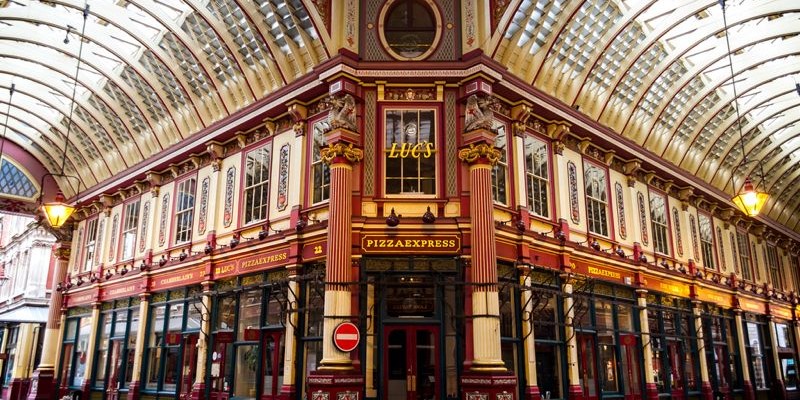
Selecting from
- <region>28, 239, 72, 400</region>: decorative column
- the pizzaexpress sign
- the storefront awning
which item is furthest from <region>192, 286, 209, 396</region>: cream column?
the storefront awning

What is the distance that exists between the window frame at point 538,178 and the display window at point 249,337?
7.35 meters

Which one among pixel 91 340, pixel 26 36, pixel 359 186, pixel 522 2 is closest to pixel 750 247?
pixel 522 2

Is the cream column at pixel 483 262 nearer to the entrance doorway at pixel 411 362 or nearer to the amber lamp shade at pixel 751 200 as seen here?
the entrance doorway at pixel 411 362

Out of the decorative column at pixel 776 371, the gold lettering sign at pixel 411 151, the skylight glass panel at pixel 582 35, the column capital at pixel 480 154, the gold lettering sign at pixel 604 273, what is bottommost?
the decorative column at pixel 776 371

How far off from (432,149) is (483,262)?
3291 millimetres

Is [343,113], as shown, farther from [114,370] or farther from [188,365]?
[114,370]

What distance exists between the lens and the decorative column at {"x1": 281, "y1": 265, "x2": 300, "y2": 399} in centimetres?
1569

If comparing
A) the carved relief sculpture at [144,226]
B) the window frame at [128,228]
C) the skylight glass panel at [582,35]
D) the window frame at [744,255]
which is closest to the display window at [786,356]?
the window frame at [744,255]

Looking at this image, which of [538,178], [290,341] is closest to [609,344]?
[538,178]

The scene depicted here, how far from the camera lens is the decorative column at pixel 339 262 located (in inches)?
546

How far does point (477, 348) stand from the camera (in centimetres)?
1442

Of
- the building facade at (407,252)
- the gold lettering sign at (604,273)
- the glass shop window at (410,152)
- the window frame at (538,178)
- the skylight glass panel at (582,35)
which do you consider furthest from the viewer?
the gold lettering sign at (604,273)

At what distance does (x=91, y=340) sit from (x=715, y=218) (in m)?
27.3

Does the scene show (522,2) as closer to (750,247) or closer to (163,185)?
(163,185)
